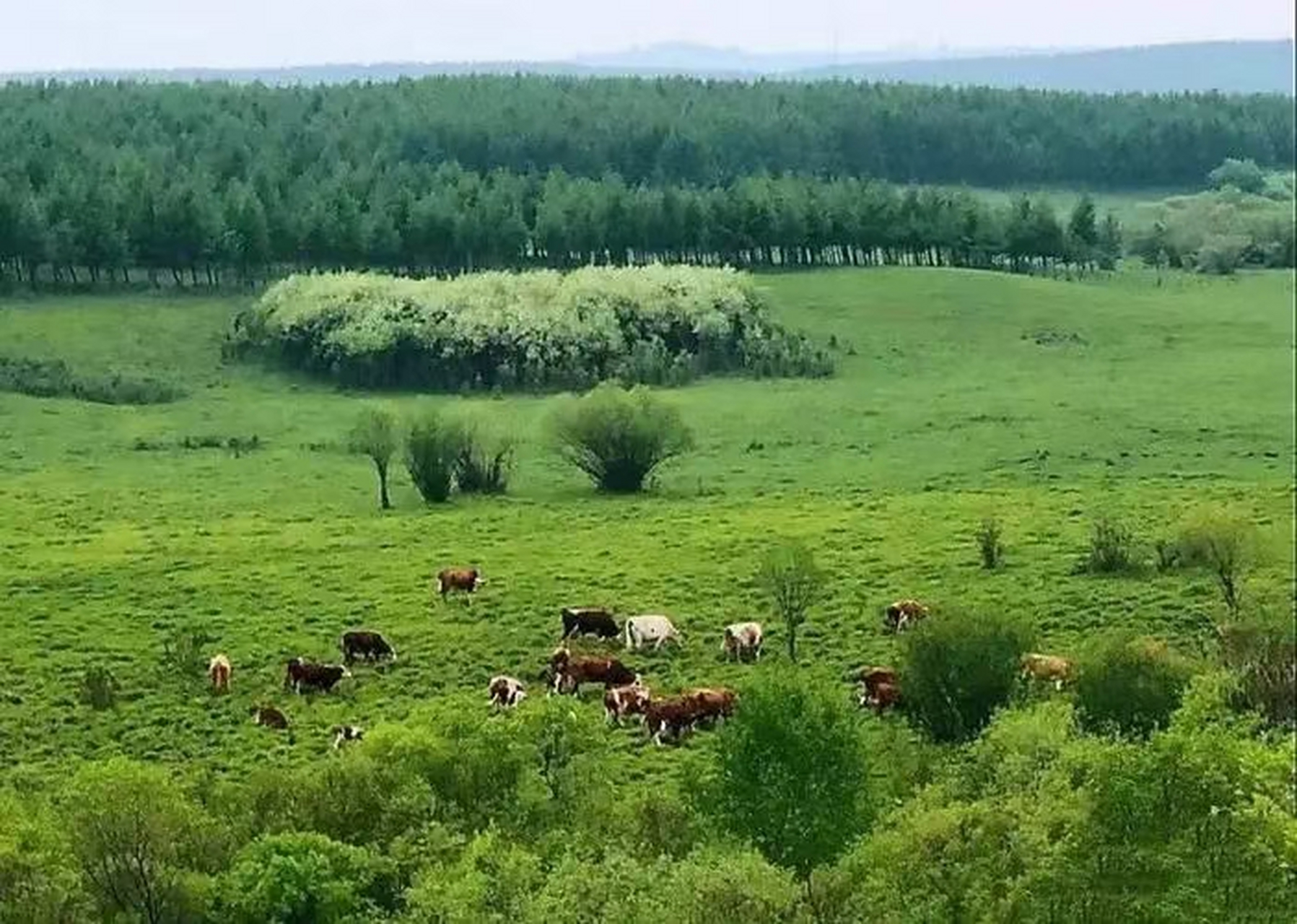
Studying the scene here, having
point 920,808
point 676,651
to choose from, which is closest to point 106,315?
point 676,651

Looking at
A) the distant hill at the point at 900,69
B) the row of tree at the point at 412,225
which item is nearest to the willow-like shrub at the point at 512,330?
the row of tree at the point at 412,225

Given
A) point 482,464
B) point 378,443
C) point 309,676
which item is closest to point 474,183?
point 482,464

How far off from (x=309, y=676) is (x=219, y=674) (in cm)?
97

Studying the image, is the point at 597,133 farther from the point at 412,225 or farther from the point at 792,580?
the point at 792,580

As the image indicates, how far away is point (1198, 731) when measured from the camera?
13367 millimetres

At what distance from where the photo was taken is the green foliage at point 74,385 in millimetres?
20109

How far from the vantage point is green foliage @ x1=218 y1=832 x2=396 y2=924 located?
13.0 m

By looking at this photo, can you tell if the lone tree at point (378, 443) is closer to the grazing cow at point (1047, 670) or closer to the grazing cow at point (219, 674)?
the grazing cow at point (219, 674)

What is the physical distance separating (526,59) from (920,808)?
16118 millimetres

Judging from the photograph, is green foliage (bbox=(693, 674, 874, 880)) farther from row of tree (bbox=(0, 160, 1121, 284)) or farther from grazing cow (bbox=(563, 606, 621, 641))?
row of tree (bbox=(0, 160, 1121, 284))

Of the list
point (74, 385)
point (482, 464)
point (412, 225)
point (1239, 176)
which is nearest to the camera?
point (74, 385)

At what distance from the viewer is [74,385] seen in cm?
2073

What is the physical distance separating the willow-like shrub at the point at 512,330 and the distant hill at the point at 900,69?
10.9 ft

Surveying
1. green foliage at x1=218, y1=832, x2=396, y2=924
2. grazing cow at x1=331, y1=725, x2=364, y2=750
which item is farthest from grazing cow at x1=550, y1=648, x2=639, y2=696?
green foliage at x1=218, y1=832, x2=396, y2=924
